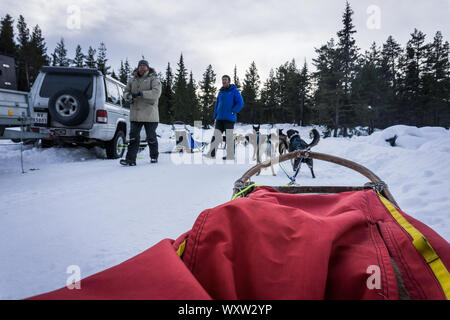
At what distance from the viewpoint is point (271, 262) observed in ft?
2.22

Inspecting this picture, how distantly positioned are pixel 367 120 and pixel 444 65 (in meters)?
21.5

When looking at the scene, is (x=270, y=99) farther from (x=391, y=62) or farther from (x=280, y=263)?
(x=280, y=263)

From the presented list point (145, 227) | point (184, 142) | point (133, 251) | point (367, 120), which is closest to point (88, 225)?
point (145, 227)

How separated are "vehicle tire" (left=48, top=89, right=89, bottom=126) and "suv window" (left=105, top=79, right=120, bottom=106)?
74cm

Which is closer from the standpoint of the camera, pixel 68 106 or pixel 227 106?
pixel 68 106

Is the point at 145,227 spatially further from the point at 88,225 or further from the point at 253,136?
the point at 253,136

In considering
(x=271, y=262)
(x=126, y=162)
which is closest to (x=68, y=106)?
Result: (x=126, y=162)

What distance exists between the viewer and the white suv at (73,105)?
4996 mm

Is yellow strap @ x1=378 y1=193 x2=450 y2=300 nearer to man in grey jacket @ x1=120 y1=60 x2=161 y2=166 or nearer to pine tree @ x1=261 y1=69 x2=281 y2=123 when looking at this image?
man in grey jacket @ x1=120 y1=60 x2=161 y2=166

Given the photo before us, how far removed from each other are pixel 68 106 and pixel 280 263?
576 centimetres

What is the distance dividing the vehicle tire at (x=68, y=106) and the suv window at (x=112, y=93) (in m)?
0.74

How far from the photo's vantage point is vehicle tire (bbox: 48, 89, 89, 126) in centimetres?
495

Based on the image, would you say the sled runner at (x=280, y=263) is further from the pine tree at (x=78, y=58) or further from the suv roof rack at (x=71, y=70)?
the pine tree at (x=78, y=58)

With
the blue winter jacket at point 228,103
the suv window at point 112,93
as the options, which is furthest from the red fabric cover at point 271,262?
the blue winter jacket at point 228,103
